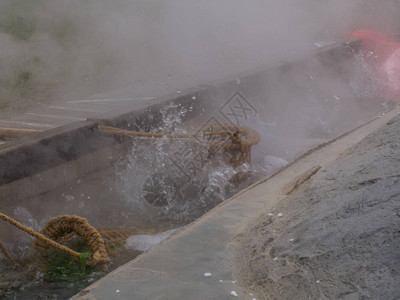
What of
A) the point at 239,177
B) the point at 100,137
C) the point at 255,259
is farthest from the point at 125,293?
the point at 239,177

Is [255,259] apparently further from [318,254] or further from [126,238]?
[126,238]

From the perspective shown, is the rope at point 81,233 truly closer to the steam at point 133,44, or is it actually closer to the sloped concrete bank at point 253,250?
the sloped concrete bank at point 253,250

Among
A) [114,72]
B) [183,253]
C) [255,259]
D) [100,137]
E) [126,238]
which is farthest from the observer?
[114,72]

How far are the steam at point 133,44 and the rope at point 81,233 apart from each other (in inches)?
99.3

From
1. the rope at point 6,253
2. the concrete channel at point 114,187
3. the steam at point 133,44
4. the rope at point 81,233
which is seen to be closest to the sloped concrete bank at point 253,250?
the concrete channel at point 114,187

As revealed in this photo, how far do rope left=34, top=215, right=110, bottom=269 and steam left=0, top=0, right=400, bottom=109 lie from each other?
252 cm

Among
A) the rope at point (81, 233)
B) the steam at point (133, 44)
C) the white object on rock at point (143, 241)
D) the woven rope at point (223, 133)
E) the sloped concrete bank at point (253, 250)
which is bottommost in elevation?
the white object on rock at point (143, 241)

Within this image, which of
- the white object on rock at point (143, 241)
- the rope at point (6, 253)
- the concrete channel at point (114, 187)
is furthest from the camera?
the white object on rock at point (143, 241)

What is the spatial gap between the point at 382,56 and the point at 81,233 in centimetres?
819

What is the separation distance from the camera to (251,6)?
1012cm

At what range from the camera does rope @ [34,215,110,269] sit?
3.20 meters

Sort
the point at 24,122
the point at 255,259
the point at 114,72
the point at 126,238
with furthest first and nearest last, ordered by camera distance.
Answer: the point at 114,72, the point at 24,122, the point at 126,238, the point at 255,259

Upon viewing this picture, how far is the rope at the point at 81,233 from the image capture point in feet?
10.5

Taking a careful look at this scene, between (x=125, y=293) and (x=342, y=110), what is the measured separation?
6504 mm
